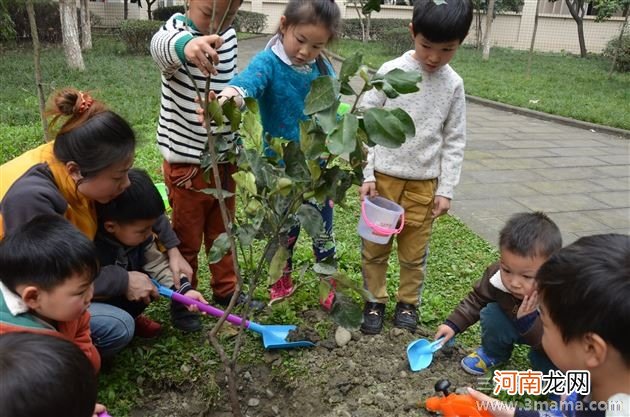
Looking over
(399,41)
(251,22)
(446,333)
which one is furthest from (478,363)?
(251,22)

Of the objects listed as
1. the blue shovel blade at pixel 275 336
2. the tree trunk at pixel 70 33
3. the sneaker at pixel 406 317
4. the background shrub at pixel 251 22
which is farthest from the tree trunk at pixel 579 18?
the blue shovel blade at pixel 275 336

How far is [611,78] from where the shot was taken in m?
11.9

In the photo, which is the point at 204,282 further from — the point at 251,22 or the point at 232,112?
the point at 251,22

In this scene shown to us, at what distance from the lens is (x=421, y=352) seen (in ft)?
7.82

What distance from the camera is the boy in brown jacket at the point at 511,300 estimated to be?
2012mm

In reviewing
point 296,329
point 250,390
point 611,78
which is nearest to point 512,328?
point 296,329

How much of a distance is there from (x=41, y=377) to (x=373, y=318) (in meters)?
1.63

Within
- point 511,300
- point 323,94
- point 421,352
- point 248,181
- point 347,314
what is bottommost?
point 421,352

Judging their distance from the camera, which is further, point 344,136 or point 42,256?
point 42,256

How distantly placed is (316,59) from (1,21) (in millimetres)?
9150

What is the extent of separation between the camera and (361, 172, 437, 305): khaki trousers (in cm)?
253

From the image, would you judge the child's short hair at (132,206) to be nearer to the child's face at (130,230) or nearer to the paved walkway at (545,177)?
the child's face at (130,230)

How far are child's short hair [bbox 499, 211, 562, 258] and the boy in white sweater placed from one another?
0.46 m

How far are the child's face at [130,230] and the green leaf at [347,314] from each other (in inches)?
34.1
